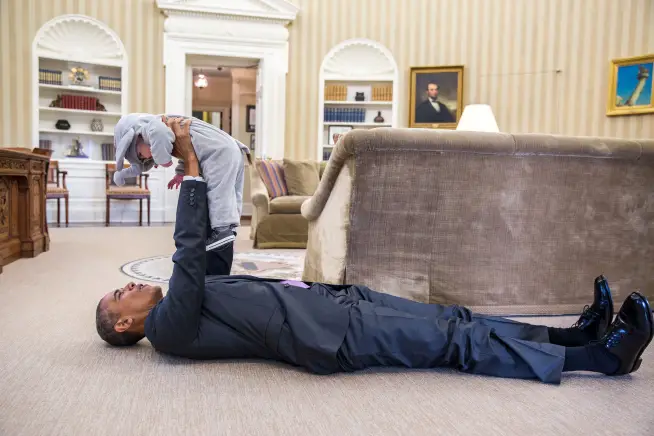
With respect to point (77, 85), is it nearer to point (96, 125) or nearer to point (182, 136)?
point (96, 125)

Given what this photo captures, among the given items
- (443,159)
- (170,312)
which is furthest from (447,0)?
(170,312)

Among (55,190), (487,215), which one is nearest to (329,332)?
(487,215)

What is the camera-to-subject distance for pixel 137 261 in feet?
14.0

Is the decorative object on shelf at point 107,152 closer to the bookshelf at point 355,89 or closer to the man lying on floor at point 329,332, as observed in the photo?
the bookshelf at point 355,89

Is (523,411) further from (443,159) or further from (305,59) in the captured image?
(305,59)

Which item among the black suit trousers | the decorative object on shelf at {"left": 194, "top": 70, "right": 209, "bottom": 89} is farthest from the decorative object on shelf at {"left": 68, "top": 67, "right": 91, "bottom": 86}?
the black suit trousers

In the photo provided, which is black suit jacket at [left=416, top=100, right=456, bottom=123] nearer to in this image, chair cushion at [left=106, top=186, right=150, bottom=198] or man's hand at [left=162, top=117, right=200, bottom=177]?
chair cushion at [left=106, top=186, right=150, bottom=198]

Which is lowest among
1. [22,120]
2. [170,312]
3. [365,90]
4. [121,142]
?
[170,312]

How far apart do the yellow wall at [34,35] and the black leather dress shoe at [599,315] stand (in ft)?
22.2

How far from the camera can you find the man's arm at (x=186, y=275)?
1.76 meters

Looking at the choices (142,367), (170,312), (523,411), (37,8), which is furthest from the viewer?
(37,8)

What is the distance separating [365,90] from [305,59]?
1.00 metres

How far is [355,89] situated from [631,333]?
705cm

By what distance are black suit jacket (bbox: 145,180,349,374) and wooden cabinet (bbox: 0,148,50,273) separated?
105 inches
